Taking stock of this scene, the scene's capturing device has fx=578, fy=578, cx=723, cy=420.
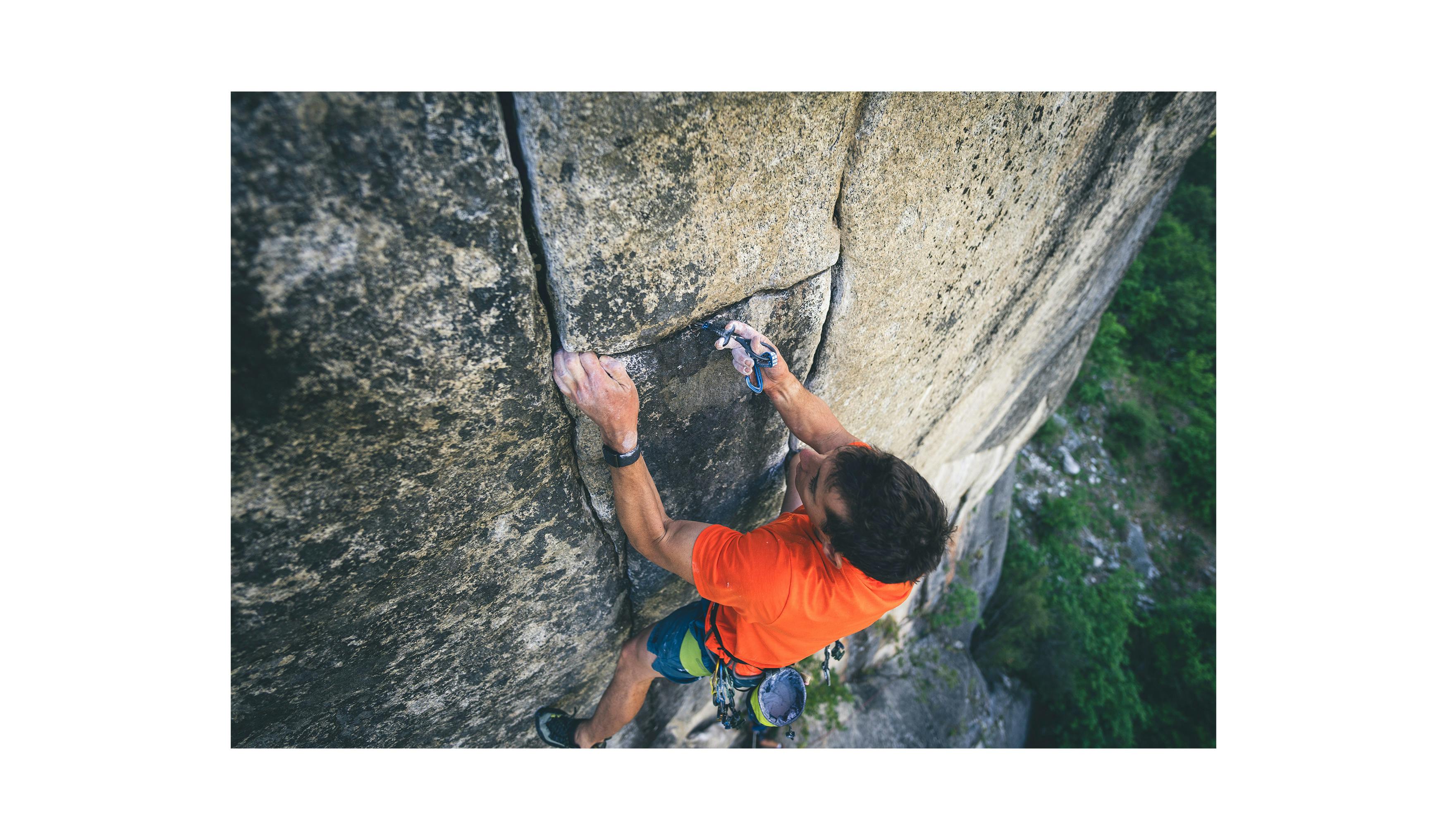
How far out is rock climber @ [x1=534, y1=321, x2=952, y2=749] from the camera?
1.50 m

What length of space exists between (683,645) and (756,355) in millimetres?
1167

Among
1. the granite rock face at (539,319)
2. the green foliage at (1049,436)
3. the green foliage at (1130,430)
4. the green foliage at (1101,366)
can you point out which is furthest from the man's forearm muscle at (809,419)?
the green foliage at (1130,430)

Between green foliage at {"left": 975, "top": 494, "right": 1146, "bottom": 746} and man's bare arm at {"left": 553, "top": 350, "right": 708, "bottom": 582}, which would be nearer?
man's bare arm at {"left": 553, "top": 350, "right": 708, "bottom": 582}

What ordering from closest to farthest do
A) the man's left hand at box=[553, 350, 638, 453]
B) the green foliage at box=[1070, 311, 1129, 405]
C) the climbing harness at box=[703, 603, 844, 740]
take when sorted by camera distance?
the man's left hand at box=[553, 350, 638, 453] < the climbing harness at box=[703, 603, 844, 740] < the green foliage at box=[1070, 311, 1129, 405]

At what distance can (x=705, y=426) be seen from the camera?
1812mm

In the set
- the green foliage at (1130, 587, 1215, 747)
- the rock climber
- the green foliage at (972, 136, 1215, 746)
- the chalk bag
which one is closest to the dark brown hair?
the rock climber

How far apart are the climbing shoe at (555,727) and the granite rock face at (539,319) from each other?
0.09 m

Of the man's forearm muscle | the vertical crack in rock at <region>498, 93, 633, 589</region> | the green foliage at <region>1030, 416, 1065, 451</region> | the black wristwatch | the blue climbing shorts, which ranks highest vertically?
the vertical crack in rock at <region>498, 93, 633, 589</region>

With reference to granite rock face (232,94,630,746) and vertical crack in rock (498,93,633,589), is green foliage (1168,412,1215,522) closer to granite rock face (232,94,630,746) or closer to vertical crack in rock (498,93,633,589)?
granite rock face (232,94,630,746)

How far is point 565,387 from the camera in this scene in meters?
1.40

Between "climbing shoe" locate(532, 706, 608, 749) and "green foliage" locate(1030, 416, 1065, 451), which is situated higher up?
"green foliage" locate(1030, 416, 1065, 451)

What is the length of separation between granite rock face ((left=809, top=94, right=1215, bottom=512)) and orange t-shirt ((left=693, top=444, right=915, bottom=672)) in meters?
0.63

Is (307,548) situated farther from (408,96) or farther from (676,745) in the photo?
(676,745)

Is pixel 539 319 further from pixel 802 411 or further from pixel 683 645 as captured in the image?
pixel 683 645
